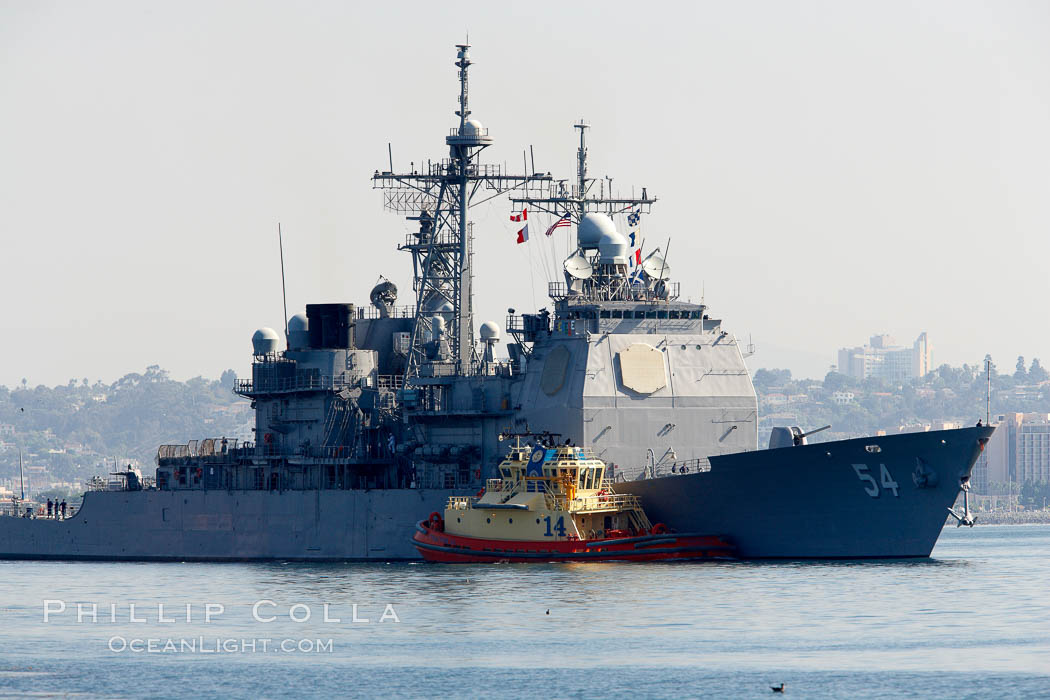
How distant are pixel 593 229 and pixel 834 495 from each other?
10.9 meters

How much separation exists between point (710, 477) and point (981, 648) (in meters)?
13.1

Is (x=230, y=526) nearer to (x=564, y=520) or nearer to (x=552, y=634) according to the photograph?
(x=564, y=520)

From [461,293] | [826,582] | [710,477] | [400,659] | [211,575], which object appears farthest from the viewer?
[461,293]

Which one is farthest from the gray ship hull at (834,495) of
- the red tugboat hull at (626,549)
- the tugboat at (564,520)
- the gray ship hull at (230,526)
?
the gray ship hull at (230,526)

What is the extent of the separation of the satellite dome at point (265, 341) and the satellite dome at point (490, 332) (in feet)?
22.5

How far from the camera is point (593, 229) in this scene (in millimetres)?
50500

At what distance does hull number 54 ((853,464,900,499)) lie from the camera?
43844mm

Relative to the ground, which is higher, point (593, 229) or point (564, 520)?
point (593, 229)

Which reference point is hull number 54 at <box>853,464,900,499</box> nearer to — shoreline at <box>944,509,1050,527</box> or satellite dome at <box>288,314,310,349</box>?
satellite dome at <box>288,314,310,349</box>

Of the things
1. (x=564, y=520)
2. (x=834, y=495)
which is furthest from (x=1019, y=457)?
(x=564, y=520)

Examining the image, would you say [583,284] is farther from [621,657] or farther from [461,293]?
[621,657]

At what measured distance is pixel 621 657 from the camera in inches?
1272

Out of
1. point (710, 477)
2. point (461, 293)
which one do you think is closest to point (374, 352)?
point (461, 293)

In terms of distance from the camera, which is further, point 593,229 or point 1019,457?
point 1019,457
